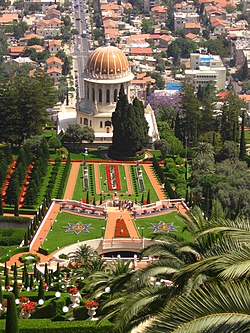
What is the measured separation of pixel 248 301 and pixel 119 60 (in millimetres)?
65184

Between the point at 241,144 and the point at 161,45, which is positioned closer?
the point at 241,144

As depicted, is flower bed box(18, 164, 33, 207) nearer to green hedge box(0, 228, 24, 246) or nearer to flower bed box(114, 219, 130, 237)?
green hedge box(0, 228, 24, 246)

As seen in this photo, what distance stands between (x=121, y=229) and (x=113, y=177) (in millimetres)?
13286

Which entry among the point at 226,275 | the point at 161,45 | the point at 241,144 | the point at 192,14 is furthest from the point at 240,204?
the point at 192,14

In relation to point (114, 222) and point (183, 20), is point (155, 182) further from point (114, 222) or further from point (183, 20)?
point (183, 20)

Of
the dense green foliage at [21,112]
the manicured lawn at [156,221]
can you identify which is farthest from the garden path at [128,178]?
the dense green foliage at [21,112]

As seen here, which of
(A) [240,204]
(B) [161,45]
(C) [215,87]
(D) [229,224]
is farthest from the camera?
(B) [161,45]

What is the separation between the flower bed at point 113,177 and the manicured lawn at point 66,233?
802 centimetres

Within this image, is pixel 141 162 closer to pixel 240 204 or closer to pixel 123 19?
pixel 240 204

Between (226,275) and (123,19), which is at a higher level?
(226,275)

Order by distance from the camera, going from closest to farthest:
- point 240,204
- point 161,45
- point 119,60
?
1. point 240,204
2. point 119,60
3. point 161,45

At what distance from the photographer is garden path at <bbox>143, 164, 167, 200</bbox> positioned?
65938 millimetres

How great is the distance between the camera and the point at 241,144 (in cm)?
7512

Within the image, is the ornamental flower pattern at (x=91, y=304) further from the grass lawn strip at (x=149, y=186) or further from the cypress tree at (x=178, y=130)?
the cypress tree at (x=178, y=130)
